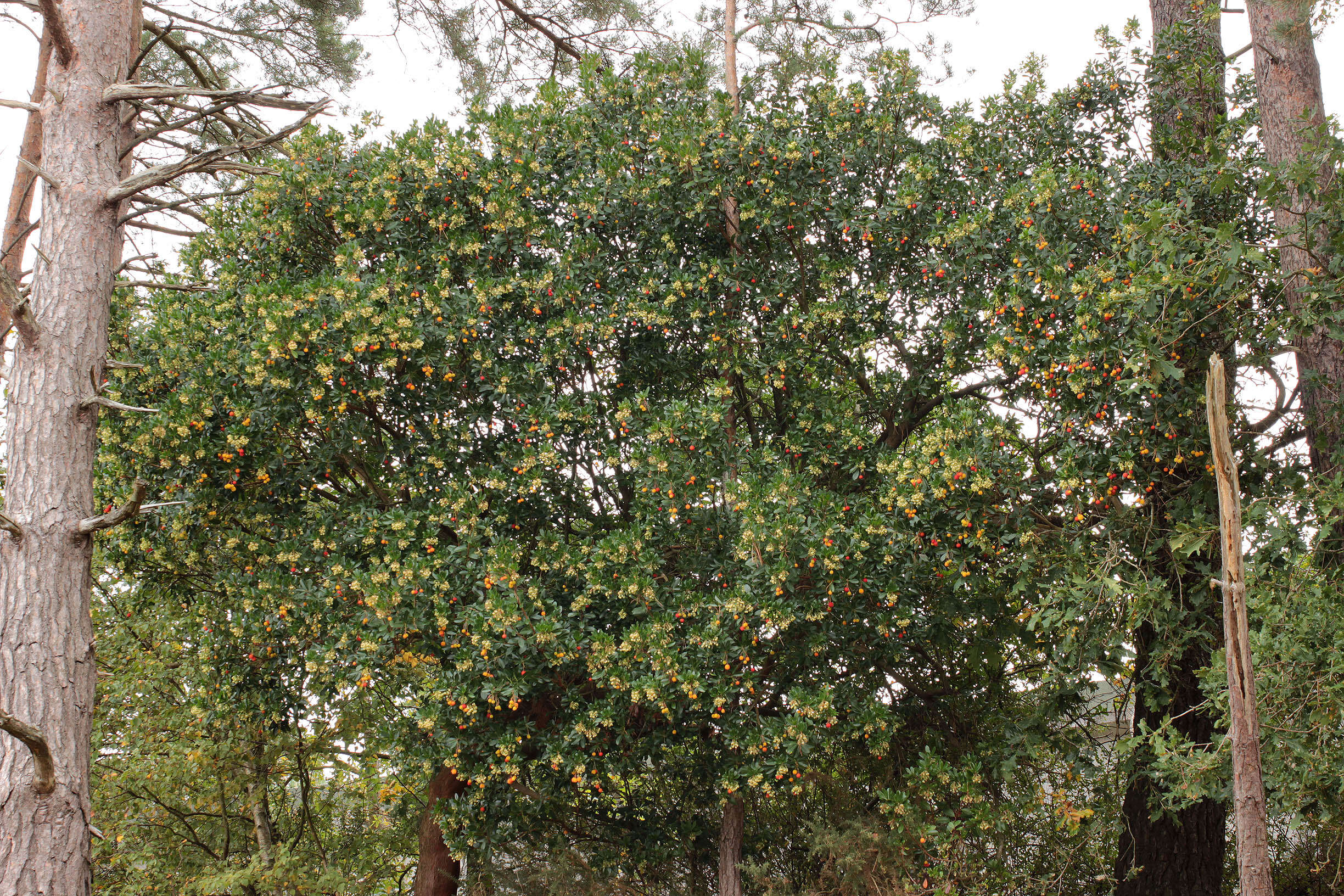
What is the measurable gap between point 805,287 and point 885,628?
2594 millimetres

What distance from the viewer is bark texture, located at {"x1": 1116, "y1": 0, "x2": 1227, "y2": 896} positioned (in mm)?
5805

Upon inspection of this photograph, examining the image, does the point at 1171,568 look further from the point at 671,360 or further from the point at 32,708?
the point at 32,708

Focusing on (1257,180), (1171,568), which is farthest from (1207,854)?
(1257,180)

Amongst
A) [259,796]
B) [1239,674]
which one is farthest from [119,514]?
[1239,674]

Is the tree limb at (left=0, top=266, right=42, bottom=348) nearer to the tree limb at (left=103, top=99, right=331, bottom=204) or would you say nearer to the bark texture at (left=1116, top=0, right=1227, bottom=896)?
the tree limb at (left=103, top=99, right=331, bottom=204)

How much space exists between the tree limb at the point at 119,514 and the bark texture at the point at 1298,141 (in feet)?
19.9

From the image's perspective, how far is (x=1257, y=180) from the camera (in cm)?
561

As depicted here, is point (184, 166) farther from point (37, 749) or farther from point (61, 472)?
point (37, 749)

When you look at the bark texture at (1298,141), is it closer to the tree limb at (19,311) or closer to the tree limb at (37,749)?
the tree limb at (37,749)

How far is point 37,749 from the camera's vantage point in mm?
4379

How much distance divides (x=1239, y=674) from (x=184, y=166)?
5882 mm

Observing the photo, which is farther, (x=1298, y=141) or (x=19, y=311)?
(x=1298, y=141)

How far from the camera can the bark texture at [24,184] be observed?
8930 millimetres

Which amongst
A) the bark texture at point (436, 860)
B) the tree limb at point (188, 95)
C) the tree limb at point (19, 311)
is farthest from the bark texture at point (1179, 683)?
the tree limb at point (19, 311)
